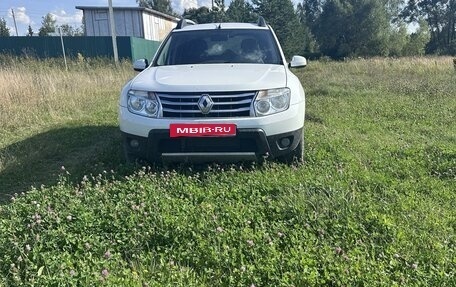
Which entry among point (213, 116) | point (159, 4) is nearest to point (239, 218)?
point (213, 116)

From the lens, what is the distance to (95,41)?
20328 millimetres

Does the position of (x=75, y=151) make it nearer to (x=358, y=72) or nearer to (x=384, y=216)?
(x=384, y=216)

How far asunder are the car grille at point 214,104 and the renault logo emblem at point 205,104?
0.02 m

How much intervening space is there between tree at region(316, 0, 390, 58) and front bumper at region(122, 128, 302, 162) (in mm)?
45092

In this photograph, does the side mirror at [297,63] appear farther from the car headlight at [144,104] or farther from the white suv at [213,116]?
the car headlight at [144,104]

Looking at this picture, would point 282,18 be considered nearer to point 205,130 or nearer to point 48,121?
point 48,121

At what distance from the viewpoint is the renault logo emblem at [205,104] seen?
3.45 m

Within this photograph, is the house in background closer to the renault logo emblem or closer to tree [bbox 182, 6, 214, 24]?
tree [bbox 182, 6, 214, 24]

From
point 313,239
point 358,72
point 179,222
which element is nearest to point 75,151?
point 179,222

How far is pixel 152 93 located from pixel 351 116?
4.59 meters

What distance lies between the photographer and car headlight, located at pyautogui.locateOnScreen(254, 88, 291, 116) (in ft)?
11.5

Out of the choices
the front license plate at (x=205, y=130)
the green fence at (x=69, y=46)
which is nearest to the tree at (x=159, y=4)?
the green fence at (x=69, y=46)

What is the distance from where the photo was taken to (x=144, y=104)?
3592 mm

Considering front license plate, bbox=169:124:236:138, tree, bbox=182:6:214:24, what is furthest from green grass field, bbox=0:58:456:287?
tree, bbox=182:6:214:24
